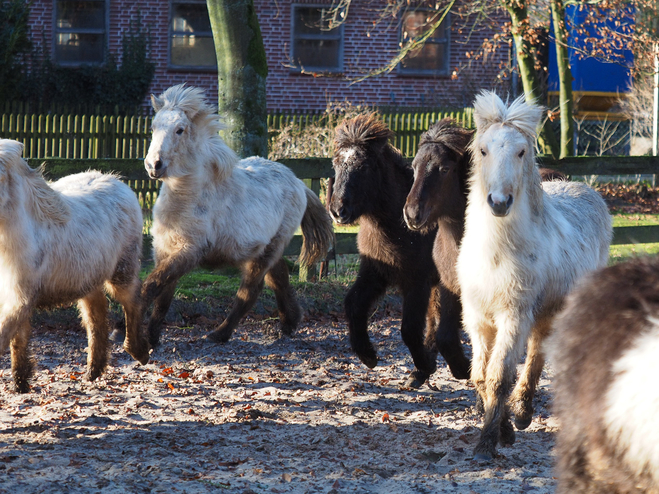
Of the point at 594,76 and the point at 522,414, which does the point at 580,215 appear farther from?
the point at 594,76

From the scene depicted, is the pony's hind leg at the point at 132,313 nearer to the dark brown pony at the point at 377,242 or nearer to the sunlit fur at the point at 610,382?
the dark brown pony at the point at 377,242

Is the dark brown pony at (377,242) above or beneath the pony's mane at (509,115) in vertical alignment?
beneath

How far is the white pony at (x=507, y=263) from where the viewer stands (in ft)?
12.8

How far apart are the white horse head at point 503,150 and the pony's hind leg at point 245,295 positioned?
9.28ft

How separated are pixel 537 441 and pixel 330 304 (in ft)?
12.1

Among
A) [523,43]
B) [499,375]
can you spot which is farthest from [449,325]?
[523,43]

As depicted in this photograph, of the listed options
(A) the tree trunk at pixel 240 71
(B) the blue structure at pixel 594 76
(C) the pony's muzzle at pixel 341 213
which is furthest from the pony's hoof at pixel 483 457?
(B) the blue structure at pixel 594 76

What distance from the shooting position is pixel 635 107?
1795 centimetres

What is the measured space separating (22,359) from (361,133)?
8.88 feet

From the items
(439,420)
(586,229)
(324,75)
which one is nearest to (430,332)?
(439,420)

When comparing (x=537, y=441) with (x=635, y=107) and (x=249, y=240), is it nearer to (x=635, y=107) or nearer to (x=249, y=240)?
(x=249, y=240)

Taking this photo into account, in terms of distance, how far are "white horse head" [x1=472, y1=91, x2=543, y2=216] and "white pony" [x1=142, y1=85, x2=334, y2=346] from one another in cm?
251

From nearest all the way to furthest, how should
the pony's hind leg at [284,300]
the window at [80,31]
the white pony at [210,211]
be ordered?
the white pony at [210,211] → the pony's hind leg at [284,300] → the window at [80,31]

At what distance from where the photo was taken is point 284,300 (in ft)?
22.6
